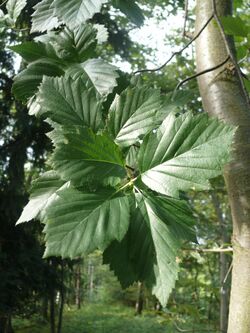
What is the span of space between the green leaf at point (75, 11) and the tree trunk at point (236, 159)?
229 millimetres

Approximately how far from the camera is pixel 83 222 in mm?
395

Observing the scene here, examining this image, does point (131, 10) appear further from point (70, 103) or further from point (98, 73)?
point (70, 103)

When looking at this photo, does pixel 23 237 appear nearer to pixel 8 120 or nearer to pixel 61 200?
pixel 8 120

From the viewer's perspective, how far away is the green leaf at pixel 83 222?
0.38 m

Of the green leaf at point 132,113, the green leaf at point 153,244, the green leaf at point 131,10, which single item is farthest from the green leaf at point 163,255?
the green leaf at point 131,10

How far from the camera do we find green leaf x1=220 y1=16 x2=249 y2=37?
61cm

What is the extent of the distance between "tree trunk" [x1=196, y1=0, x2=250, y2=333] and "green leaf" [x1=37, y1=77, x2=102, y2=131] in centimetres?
23

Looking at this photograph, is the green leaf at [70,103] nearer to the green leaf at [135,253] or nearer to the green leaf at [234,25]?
the green leaf at [135,253]

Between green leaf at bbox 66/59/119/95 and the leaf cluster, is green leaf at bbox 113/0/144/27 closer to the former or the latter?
green leaf at bbox 66/59/119/95

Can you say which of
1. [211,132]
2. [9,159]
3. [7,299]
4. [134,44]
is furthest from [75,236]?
[134,44]

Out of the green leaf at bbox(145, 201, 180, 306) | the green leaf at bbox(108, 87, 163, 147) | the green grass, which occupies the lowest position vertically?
the green grass

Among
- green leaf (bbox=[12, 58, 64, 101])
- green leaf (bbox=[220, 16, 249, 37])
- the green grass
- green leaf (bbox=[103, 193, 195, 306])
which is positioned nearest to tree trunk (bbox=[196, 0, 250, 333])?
green leaf (bbox=[220, 16, 249, 37])

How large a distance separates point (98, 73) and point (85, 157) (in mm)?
179

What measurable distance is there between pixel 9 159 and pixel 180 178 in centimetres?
752
